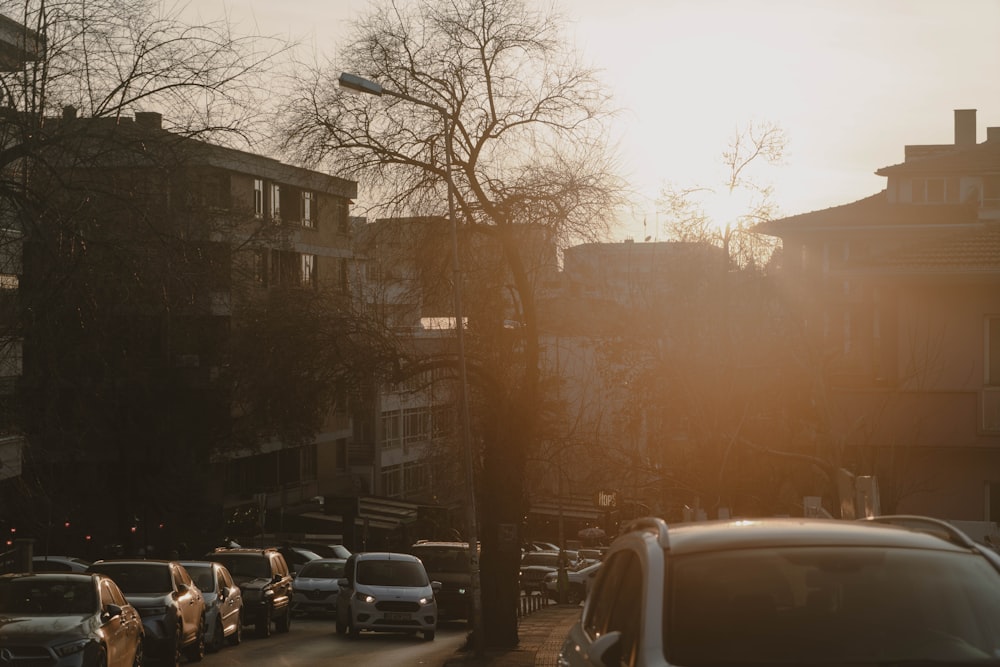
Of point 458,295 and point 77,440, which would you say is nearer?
point 458,295

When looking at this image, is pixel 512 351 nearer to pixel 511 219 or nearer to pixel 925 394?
pixel 511 219

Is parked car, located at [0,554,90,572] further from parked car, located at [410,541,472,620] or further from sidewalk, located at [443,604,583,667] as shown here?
sidewalk, located at [443,604,583,667]

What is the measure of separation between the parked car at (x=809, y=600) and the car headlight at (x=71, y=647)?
1115cm

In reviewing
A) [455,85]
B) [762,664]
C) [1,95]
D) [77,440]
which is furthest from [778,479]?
[762,664]

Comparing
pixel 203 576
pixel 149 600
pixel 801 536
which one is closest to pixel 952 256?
pixel 149 600

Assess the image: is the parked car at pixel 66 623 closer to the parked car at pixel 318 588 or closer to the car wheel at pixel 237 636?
the car wheel at pixel 237 636

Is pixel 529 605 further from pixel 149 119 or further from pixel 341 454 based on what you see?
pixel 341 454

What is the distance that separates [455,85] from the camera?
27.2m

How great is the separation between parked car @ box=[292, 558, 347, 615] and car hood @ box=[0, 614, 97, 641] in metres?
23.7

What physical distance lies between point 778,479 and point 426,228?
42.4 feet

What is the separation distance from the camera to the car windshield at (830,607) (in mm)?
5566

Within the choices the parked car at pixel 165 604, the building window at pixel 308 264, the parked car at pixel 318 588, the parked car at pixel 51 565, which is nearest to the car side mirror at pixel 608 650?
the parked car at pixel 165 604

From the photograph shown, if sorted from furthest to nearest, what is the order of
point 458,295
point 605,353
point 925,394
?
1. point 605,353
2. point 458,295
3. point 925,394

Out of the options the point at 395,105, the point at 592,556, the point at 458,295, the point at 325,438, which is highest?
the point at 395,105
